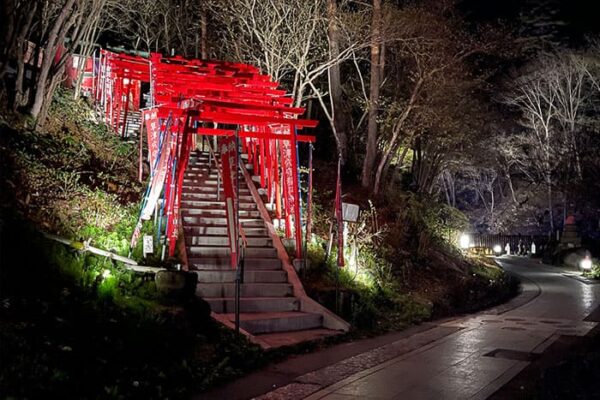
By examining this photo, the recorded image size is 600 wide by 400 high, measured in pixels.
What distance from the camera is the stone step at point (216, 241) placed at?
13.7 meters

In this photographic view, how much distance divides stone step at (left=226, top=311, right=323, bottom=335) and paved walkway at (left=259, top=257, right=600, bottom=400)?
179 cm

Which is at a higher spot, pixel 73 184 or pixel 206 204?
pixel 73 184

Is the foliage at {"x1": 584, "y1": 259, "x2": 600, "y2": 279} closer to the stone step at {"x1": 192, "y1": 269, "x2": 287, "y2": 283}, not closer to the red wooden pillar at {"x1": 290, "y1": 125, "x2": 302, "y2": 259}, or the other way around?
the red wooden pillar at {"x1": 290, "y1": 125, "x2": 302, "y2": 259}

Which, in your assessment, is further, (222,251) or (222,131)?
(222,131)

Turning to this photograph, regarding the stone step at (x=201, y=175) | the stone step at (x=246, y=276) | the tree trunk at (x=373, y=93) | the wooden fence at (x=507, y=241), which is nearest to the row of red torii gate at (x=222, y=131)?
the stone step at (x=246, y=276)

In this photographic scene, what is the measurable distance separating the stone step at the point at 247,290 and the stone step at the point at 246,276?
0.29m

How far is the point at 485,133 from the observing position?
3597 centimetres

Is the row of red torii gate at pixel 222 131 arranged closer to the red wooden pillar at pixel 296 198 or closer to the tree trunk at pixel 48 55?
the red wooden pillar at pixel 296 198

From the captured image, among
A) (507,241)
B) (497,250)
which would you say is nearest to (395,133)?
(497,250)

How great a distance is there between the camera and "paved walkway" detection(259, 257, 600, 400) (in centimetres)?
769

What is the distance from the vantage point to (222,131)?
14.3 m

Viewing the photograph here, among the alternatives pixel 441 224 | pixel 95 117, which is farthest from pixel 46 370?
pixel 441 224

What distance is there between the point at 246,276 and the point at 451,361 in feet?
16.6

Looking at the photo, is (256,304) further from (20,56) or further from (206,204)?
(20,56)
